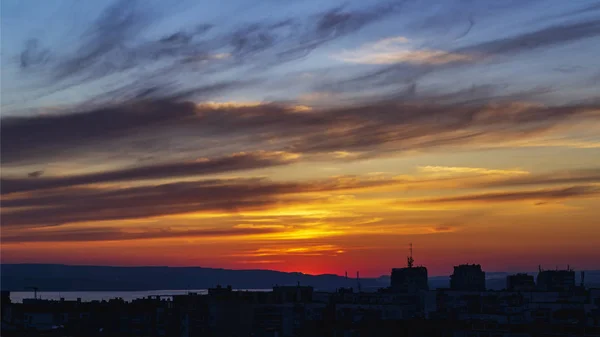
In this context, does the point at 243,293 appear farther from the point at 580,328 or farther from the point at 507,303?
the point at 580,328

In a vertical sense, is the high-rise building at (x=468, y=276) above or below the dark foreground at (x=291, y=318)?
above

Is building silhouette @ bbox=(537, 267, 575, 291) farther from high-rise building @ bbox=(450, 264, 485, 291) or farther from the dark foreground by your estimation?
the dark foreground

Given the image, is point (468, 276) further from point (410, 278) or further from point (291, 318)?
point (291, 318)

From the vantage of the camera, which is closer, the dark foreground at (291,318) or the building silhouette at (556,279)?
the dark foreground at (291,318)

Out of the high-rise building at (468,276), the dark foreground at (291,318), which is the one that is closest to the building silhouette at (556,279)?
the high-rise building at (468,276)

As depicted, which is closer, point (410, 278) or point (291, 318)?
point (291, 318)

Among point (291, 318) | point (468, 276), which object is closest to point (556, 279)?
point (468, 276)

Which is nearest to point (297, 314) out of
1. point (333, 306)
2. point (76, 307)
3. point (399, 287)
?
point (333, 306)

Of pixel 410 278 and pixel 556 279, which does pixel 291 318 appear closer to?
pixel 410 278

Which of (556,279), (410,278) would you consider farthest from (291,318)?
(556,279)

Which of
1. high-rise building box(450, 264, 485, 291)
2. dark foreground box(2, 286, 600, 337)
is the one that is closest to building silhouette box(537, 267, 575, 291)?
high-rise building box(450, 264, 485, 291)

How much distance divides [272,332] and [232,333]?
9490 mm

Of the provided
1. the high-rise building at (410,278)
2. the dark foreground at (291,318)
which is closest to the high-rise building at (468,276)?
the high-rise building at (410,278)

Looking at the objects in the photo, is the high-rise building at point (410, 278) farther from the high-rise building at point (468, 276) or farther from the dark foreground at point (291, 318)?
the dark foreground at point (291, 318)
